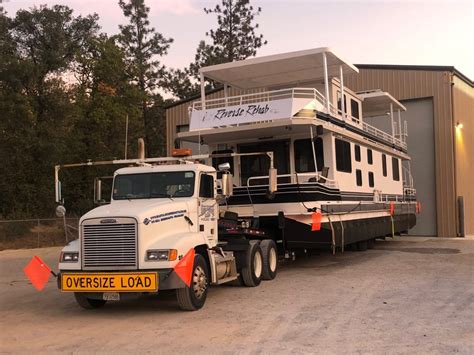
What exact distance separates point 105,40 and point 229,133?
2713 cm

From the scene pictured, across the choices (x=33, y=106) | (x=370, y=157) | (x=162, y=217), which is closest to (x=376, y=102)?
(x=370, y=157)

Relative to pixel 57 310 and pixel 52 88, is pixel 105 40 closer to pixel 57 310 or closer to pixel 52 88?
pixel 52 88

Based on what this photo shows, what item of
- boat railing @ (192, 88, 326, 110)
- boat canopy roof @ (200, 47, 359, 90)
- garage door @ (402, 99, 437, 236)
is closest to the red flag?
boat railing @ (192, 88, 326, 110)

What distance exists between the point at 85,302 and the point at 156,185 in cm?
241

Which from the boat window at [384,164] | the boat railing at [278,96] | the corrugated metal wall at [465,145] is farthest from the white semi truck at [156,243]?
the corrugated metal wall at [465,145]

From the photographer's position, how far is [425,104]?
78.3 ft

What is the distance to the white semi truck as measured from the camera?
8250 mm

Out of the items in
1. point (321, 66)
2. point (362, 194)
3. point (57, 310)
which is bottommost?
point (57, 310)

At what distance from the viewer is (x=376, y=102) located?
20.5 metres

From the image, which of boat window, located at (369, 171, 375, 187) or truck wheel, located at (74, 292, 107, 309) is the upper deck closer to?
boat window, located at (369, 171, 375, 187)

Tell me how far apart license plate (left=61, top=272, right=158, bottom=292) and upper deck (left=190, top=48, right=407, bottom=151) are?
620 centimetres

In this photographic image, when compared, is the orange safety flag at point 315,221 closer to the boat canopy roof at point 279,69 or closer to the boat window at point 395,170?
the boat canopy roof at point 279,69

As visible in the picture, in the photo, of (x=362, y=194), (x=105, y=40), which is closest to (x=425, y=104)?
(x=362, y=194)

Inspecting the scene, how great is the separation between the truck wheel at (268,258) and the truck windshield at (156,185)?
109 inches
